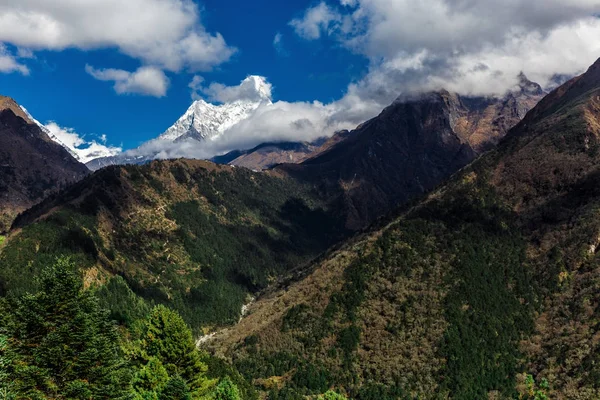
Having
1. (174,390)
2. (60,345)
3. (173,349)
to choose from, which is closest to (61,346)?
(60,345)

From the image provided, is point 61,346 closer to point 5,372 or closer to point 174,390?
point 5,372

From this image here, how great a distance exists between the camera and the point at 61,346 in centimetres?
4372

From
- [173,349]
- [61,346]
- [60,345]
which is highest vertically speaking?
[60,345]

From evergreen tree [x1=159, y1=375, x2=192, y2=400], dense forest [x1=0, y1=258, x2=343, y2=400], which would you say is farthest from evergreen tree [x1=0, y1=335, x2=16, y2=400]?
evergreen tree [x1=159, y1=375, x2=192, y2=400]

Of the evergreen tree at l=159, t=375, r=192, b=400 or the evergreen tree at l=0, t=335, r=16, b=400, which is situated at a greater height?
the evergreen tree at l=0, t=335, r=16, b=400

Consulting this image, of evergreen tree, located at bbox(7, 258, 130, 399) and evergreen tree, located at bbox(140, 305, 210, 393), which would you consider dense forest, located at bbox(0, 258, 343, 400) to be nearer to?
evergreen tree, located at bbox(7, 258, 130, 399)

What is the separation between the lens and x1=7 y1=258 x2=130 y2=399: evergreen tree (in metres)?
42.7

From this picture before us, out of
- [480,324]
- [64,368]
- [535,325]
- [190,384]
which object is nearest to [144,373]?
[190,384]

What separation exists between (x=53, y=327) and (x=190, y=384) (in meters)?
28.8

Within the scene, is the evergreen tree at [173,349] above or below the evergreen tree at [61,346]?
below

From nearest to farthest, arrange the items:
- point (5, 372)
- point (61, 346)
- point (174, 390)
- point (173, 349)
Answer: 1. point (5, 372)
2. point (61, 346)
3. point (174, 390)
4. point (173, 349)

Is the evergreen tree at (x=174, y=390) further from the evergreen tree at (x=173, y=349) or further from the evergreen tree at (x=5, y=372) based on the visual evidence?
the evergreen tree at (x=5, y=372)

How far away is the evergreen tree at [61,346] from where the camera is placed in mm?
42719

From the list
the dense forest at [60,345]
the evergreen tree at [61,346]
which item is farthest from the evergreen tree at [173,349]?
the evergreen tree at [61,346]
